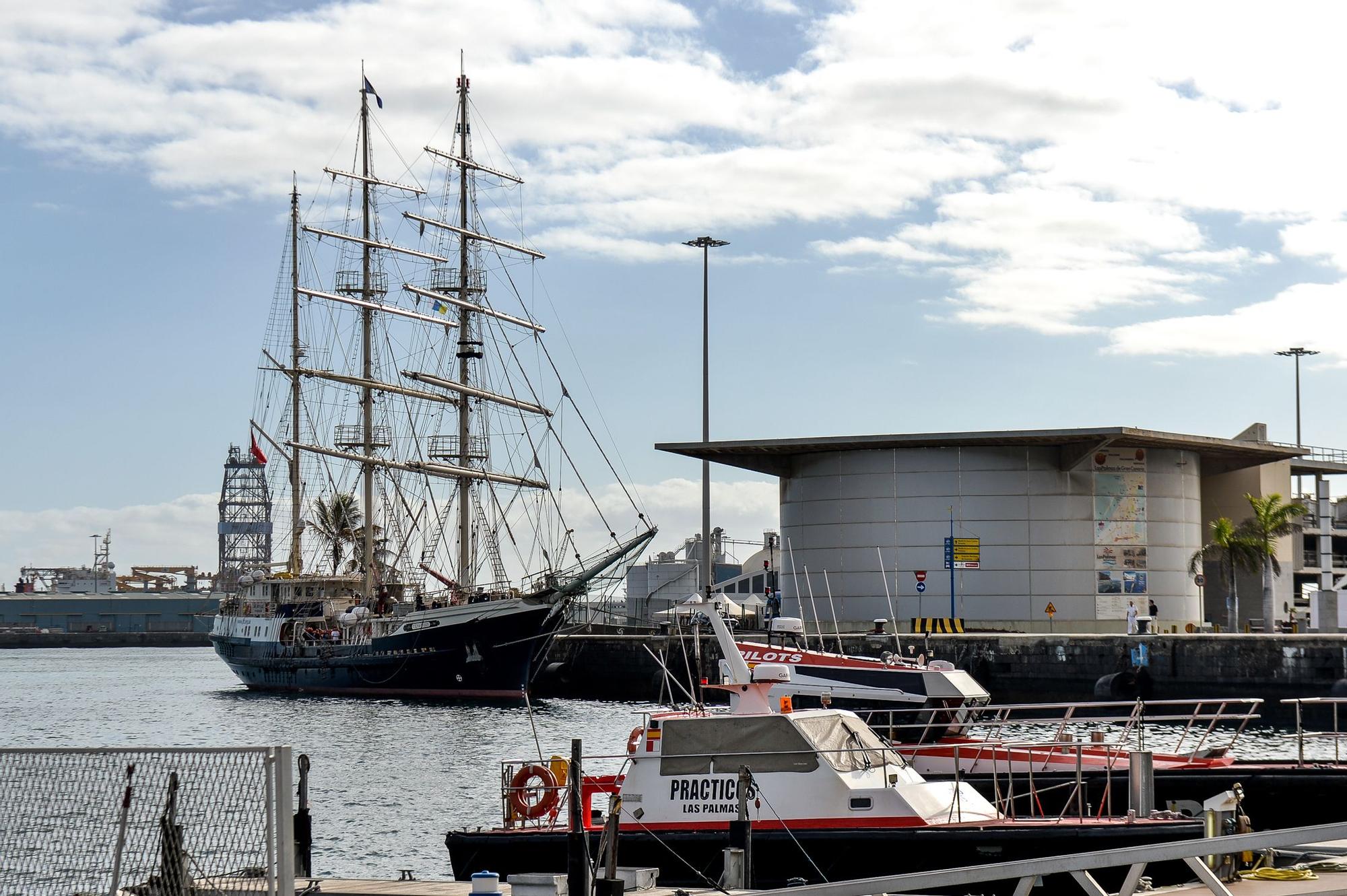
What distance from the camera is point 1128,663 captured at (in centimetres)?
5369

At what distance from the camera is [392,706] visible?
6366 centimetres

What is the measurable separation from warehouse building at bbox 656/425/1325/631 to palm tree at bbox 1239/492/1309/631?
309 centimetres

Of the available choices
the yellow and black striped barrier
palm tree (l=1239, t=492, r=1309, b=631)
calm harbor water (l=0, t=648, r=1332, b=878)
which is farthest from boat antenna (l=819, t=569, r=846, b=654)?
palm tree (l=1239, t=492, r=1309, b=631)

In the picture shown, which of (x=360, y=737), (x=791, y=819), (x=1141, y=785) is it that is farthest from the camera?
(x=360, y=737)

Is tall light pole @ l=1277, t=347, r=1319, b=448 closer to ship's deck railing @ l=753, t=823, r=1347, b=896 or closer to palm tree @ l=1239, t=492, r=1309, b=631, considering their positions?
palm tree @ l=1239, t=492, r=1309, b=631

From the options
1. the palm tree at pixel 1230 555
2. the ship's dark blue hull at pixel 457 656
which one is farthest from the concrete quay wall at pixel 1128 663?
the palm tree at pixel 1230 555

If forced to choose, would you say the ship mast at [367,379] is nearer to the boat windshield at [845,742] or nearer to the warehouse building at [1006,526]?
the warehouse building at [1006,526]

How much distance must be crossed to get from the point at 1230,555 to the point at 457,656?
36.4 meters

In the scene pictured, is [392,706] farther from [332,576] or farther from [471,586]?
[332,576]

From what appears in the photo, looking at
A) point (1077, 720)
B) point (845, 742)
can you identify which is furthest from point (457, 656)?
point (845, 742)

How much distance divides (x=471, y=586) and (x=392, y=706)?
13637 millimetres

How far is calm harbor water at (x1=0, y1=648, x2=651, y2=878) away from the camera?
27797mm

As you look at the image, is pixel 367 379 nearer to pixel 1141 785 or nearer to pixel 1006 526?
pixel 1006 526

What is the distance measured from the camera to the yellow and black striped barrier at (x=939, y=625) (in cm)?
6094
